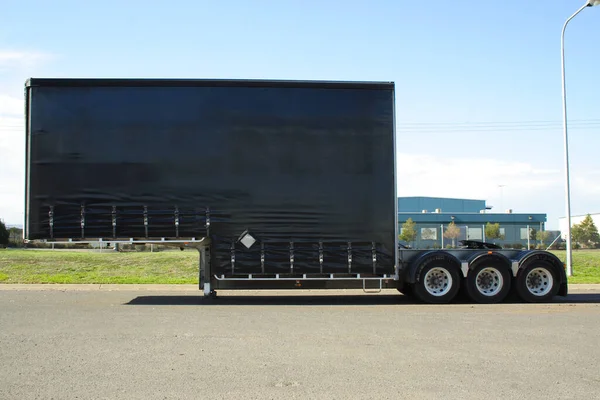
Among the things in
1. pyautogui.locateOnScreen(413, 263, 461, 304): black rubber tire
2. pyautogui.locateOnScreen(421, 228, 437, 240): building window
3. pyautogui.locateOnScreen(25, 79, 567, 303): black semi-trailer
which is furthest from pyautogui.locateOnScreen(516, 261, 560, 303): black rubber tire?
pyautogui.locateOnScreen(421, 228, 437, 240): building window

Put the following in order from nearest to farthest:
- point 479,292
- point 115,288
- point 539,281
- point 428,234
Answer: point 479,292 < point 539,281 < point 115,288 < point 428,234

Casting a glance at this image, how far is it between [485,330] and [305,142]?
5.51 metres

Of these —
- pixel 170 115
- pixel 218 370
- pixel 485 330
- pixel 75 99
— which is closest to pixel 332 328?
pixel 485 330

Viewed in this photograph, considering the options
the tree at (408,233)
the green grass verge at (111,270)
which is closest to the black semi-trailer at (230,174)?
the green grass verge at (111,270)

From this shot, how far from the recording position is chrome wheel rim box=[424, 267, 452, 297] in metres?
12.9

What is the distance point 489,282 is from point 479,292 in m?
0.45

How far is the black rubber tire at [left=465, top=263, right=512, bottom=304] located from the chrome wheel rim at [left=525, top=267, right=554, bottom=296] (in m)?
0.54

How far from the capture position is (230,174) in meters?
12.5

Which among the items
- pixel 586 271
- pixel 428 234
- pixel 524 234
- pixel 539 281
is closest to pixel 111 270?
pixel 428 234

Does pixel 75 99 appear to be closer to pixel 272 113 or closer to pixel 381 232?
pixel 272 113

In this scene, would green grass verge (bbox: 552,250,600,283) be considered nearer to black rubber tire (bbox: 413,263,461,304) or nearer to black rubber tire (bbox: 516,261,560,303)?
black rubber tire (bbox: 516,261,560,303)

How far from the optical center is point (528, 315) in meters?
11.1

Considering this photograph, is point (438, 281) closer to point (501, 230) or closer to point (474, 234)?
point (474, 234)

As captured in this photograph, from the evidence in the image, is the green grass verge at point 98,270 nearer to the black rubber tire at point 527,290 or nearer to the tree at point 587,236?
the black rubber tire at point 527,290
